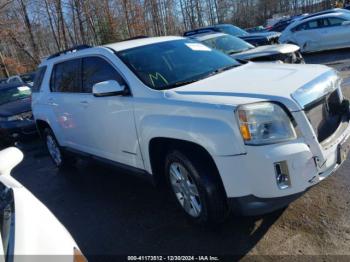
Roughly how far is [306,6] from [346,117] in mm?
69860

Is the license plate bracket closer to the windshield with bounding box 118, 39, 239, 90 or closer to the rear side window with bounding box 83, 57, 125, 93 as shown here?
the windshield with bounding box 118, 39, 239, 90

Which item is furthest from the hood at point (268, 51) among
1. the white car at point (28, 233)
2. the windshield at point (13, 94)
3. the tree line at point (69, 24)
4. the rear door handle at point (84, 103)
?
the tree line at point (69, 24)

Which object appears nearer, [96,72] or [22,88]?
[96,72]

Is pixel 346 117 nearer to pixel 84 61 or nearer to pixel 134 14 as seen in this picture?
pixel 84 61

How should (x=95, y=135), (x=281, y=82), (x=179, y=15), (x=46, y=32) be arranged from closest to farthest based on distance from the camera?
Result: (x=281, y=82) < (x=95, y=135) < (x=46, y=32) < (x=179, y=15)

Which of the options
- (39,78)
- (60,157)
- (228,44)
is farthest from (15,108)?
(228,44)

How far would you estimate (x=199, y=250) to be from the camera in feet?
10.8

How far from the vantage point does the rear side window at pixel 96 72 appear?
165 inches

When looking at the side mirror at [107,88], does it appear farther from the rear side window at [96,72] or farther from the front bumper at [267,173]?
the front bumper at [267,173]

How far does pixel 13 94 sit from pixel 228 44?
6333 millimetres

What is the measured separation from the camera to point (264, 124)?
9.50ft

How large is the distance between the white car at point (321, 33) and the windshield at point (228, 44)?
5.26 metres

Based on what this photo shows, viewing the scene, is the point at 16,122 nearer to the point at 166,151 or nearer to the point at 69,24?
the point at 166,151

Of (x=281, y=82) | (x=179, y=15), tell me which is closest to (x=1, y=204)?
(x=281, y=82)
